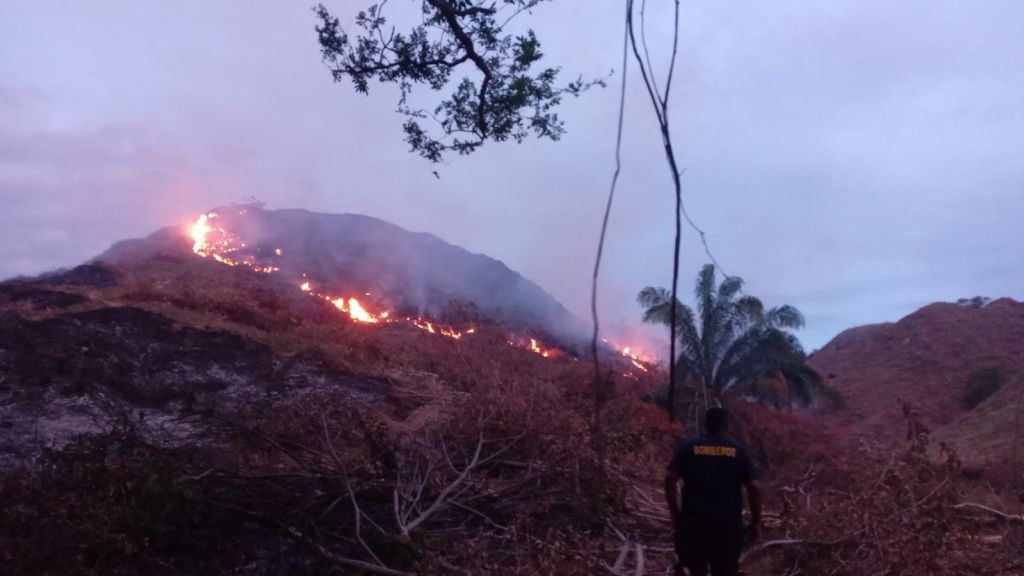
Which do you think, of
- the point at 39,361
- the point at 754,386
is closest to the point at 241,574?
the point at 39,361

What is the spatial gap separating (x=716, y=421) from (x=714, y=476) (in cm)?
32

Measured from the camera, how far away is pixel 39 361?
14.6 m

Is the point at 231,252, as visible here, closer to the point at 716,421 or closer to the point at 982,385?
the point at 982,385

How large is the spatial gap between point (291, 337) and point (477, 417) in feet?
39.1

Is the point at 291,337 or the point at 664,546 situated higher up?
the point at 291,337

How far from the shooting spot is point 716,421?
536cm

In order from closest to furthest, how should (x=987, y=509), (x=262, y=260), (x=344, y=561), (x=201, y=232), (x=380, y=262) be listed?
(x=344, y=561) < (x=987, y=509) < (x=262, y=260) < (x=201, y=232) < (x=380, y=262)

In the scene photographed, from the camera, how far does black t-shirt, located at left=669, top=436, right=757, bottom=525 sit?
5.29 m

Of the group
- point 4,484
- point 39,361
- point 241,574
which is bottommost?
point 241,574

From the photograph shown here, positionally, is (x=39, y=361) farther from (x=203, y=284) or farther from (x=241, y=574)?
(x=203, y=284)

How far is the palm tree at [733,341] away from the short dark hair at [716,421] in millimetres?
13931

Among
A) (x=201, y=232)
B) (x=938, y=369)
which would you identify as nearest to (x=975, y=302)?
(x=938, y=369)

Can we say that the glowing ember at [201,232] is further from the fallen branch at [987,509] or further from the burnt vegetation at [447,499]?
the fallen branch at [987,509]

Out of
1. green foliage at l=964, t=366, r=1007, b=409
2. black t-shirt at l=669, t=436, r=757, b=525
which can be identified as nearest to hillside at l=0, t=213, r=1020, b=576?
black t-shirt at l=669, t=436, r=757, b=525
